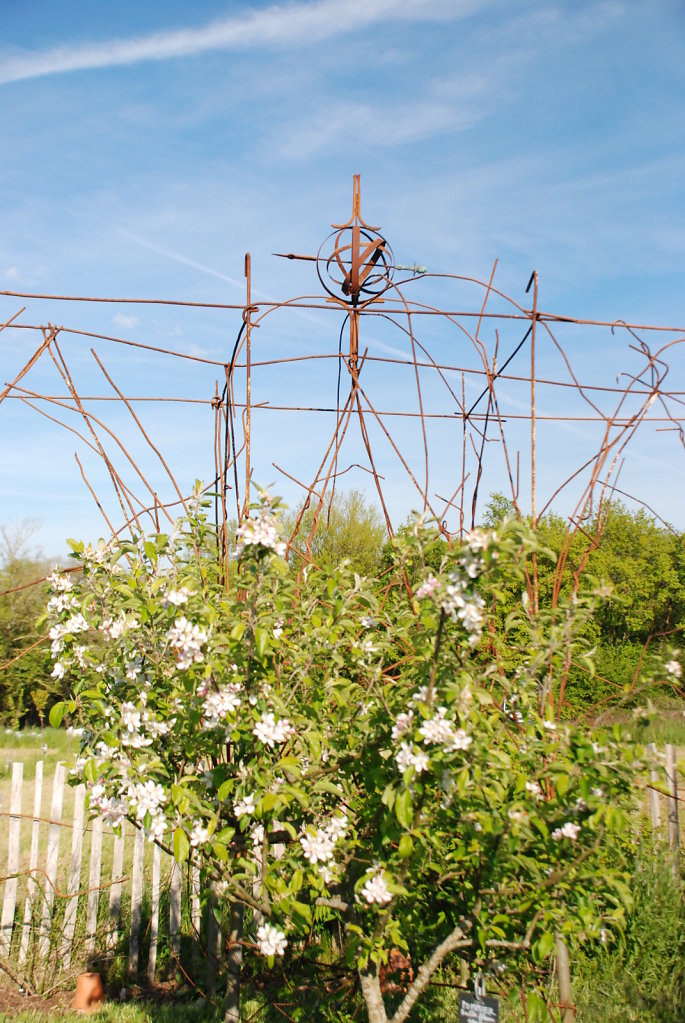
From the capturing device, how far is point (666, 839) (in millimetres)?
4219

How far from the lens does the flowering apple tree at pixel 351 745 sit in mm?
1715

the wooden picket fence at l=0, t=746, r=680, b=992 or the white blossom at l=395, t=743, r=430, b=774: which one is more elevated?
the white blossom at l=395, t=743, r=430, b=774

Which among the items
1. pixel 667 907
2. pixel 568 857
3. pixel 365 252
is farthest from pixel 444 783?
pixel 667 907

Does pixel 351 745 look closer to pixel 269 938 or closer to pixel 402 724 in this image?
pixel 402 724

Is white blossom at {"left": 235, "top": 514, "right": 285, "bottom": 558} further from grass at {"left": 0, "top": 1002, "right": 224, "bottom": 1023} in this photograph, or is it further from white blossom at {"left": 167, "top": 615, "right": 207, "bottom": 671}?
grass at {"left": 0, "top": 1002, "right": 224, "bottom": 1023}

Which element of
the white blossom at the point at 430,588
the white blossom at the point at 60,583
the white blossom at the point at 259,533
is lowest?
the white blossom at the point at 430,588

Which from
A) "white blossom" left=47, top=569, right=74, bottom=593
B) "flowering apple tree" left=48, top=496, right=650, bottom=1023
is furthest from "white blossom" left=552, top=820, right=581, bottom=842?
"white blossom" left=47, top=569, right=74, bottom=593

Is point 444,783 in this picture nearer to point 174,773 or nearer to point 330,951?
point 174,773

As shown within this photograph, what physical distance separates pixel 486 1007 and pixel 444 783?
0.76 m

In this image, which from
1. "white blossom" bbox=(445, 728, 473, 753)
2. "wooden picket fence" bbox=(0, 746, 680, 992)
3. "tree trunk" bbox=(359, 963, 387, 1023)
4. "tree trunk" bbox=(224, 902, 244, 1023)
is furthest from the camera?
"wooden picket fence" bbox=(0, 746, 680, 992)

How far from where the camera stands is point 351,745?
6.56 feet

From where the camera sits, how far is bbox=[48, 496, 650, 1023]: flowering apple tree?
1.71m

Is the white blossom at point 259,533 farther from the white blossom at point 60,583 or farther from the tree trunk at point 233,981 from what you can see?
the tree trunk at point 233,981

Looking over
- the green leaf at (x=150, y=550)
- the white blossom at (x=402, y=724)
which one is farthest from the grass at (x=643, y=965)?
the green leaf at (x=150, y=550)
